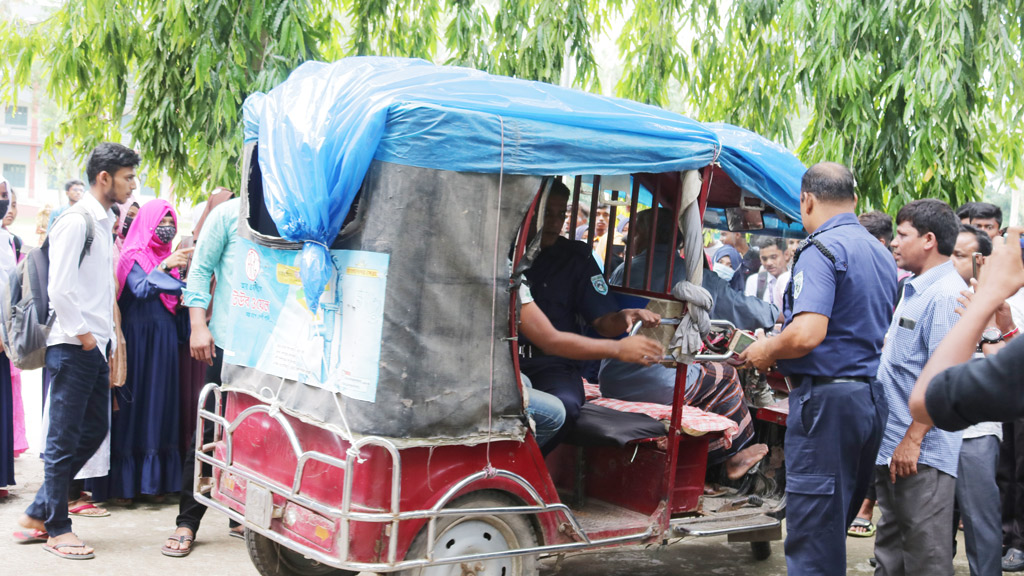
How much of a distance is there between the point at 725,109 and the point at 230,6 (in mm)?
4560

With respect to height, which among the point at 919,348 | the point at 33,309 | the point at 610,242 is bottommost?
the point at 33,309

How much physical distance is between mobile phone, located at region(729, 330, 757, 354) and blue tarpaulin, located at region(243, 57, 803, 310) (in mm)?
813

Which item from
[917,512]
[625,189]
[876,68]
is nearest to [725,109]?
[876,68]

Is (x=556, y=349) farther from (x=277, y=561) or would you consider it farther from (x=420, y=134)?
(x=277, y=561)

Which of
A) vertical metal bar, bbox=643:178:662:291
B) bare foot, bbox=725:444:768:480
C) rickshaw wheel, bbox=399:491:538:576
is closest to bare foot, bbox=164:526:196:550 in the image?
rickshaw wheel, bbox=399:491:538:576

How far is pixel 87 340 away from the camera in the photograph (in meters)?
4.94

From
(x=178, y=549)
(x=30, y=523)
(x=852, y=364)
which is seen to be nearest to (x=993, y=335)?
(x=852, y=364)

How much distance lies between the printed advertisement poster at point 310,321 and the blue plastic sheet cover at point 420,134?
0.39 feet

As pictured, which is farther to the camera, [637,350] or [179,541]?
[179,541]

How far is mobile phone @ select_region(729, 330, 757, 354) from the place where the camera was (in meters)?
4.40

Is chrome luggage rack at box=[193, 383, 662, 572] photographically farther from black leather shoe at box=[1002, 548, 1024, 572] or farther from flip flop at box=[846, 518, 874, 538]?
black leather shoe at box=[1002, 548, 1024, 572]

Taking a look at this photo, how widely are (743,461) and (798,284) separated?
172 cm

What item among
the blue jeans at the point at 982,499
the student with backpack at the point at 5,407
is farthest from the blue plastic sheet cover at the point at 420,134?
the student with backpack at the point at 5,407

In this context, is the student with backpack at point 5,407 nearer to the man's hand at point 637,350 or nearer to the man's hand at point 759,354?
the man's hand at point 637,350
